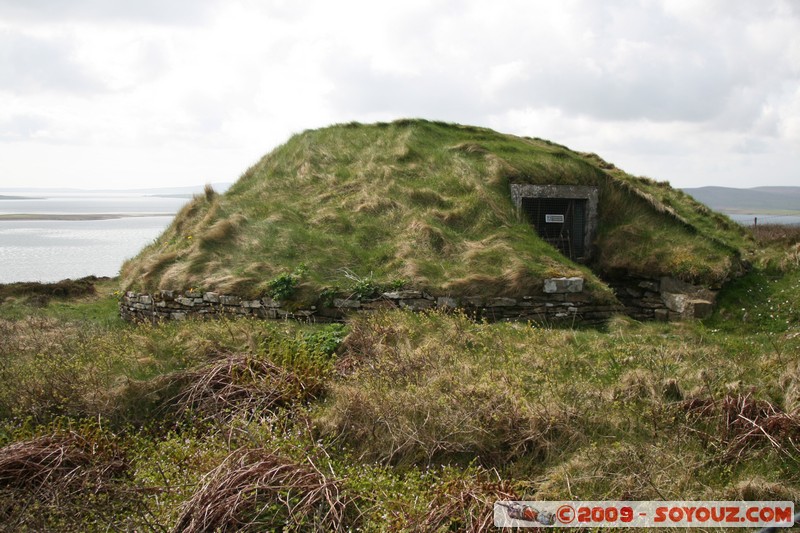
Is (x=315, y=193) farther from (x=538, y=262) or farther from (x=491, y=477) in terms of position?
(x=491, y=477)

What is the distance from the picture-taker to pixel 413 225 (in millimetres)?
11711

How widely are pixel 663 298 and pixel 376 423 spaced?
8.62 m

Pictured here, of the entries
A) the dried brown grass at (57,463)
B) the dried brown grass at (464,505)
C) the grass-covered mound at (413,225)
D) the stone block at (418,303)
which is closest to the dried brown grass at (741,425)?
the dried brown grass at (464,505)

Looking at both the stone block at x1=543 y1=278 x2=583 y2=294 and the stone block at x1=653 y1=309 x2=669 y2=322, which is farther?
the stone block at x1=653 y1=309 x2=669 y2=322

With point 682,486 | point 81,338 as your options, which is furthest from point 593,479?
point 81,338

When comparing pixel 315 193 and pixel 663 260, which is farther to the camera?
pixel 315 193

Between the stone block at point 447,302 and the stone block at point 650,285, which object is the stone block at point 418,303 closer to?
the stone block at point 447,302

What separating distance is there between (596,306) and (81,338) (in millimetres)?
9239

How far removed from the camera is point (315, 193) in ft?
44.0

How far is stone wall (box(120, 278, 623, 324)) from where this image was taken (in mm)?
10023

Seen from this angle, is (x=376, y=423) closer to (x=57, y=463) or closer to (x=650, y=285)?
(x=57, y=463)

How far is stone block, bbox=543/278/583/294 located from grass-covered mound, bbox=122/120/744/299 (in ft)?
0.61

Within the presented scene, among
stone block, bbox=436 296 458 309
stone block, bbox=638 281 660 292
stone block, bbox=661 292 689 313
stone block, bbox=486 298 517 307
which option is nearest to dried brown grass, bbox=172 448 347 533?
stone block, bbox=436 296 458 309

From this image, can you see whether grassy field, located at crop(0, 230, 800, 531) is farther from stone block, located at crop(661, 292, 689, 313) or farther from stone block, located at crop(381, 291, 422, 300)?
stone block, located at crop(661, 292, 689, 313)
